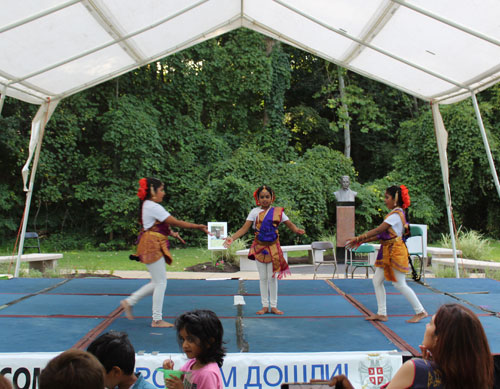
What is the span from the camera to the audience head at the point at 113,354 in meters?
2.17

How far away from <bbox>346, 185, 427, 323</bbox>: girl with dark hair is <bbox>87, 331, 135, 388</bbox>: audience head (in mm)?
3571

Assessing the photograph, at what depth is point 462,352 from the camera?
1967mm

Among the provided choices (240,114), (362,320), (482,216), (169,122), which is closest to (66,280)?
(362,320)

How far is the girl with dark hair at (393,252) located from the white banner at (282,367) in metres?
1.44

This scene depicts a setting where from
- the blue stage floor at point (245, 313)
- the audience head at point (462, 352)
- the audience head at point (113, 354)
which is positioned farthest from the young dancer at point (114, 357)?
the blue stage floor at point (245, 313)

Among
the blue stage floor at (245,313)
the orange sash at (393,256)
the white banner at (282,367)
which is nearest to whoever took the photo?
the white banner at (282,367)

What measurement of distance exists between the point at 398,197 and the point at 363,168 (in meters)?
19.3

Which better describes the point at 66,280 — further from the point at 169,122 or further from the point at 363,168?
the point at 363,168

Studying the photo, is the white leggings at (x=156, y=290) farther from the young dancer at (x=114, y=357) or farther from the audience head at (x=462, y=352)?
the audience head at (x=462, y=352)

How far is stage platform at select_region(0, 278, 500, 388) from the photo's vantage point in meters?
3.82

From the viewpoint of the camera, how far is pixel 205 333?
2.43 metres

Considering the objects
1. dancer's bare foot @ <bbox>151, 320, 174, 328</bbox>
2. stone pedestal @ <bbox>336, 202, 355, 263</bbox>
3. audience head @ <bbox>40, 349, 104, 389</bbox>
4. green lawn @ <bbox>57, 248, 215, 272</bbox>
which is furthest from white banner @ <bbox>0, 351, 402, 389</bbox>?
stone pedestal @ <bbox>336, 202, 355, 263</bbox>

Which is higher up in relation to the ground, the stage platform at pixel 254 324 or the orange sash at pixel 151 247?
the orange sash at pixel 151 247

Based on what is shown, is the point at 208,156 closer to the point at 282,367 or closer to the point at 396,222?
the point at 396,222
